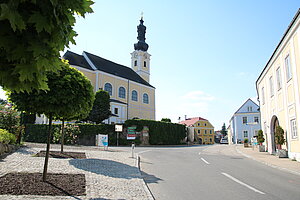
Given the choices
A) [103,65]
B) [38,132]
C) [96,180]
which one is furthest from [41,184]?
[103,65]

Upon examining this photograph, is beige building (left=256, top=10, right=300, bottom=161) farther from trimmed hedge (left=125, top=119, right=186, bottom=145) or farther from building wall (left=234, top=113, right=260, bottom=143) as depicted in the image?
building wall (left=234, top=113, right=260, bottom=143)

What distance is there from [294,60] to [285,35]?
2190 mm

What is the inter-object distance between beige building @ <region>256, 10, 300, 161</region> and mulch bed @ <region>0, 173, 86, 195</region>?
12.8 meters

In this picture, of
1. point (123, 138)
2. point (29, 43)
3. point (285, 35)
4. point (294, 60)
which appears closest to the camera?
point (29, 43)

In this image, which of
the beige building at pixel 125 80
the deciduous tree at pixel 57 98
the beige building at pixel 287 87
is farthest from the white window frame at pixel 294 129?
the beige building at pixel 125 80

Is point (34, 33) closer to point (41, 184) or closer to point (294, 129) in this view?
point (41, 184)

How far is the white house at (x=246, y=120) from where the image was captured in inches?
2232

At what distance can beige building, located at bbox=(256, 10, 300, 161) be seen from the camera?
13633mm

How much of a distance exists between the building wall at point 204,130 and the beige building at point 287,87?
5965cm

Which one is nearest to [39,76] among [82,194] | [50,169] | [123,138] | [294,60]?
[82,194]

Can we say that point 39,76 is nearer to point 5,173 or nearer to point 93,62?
point 5,173

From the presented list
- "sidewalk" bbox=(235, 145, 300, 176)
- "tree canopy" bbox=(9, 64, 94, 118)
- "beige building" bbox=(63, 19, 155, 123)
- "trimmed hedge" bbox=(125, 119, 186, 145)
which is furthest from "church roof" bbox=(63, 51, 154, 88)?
"tree canopy" bbox=(9, 64, 94, 118)

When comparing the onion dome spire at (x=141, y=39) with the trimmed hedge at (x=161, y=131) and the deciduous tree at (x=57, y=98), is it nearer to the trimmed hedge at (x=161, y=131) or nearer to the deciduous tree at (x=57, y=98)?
the trimmed hedge at (x=161, y=131)

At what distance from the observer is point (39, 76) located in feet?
9.99
